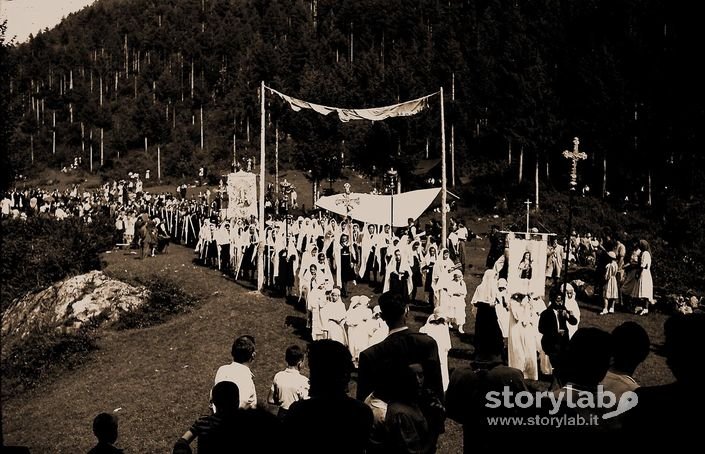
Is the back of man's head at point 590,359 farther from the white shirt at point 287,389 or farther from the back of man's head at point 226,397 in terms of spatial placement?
the white shirt at point 287,389

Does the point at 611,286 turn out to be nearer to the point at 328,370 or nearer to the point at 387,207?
the point at 387,207

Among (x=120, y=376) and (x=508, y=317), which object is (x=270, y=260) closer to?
(x=120, y=376)

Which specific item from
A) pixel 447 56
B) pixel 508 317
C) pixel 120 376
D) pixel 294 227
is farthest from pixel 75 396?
pixel 447 56

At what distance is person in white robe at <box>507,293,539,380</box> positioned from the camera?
478 inches

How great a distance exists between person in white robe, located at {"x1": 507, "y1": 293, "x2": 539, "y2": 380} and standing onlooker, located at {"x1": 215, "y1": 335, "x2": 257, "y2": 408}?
6.69m

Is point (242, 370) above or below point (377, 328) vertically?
above

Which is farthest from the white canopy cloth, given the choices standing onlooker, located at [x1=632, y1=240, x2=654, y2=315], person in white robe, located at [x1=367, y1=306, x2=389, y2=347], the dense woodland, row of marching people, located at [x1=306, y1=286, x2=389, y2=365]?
person in white robe, located at [x1=367, y1=306, x2=389, y2=347]

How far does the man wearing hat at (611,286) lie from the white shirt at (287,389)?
12.8 metres

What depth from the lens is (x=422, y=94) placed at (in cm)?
4675

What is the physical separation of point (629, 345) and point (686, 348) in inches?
38.0

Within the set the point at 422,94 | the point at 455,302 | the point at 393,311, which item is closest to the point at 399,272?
the point at 455,302

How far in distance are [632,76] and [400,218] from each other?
73.3ft

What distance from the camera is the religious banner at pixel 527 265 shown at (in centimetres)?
1329

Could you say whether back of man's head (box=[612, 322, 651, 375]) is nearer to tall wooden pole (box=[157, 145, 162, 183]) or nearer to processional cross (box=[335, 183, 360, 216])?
processional cross (box=[335, 183, 360, 216])
